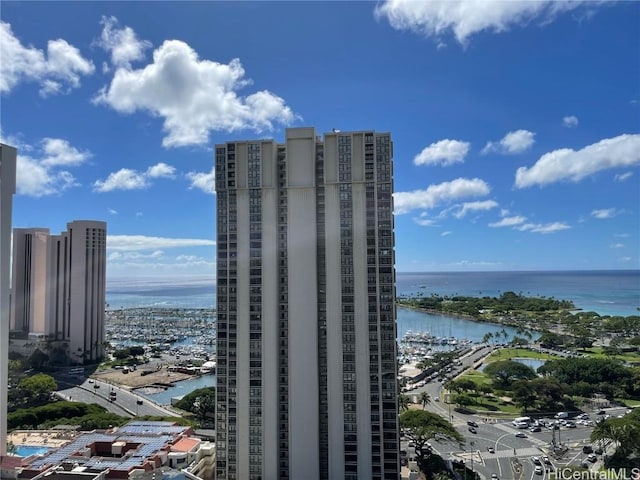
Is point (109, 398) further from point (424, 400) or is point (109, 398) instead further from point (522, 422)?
point (522, 422)

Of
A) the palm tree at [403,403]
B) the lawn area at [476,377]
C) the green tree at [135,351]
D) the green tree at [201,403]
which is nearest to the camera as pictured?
the palm tree at [403,403]

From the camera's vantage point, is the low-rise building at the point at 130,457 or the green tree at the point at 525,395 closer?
the low-rise building at the point at 130,457

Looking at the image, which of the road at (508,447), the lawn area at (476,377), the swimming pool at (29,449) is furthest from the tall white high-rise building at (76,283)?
the lawn area at (476,377)

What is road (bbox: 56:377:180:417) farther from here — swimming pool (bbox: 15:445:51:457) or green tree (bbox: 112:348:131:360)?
swimming pool (bbox: 15:445:51:457)

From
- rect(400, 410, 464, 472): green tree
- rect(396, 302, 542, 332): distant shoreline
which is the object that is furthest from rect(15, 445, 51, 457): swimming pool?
rect(396, 302, 542, 332): distant shoreline

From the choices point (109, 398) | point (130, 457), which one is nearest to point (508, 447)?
point (130, 457)

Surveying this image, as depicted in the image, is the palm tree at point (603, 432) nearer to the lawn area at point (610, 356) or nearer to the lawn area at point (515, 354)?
the lawn area at point (515, 354)

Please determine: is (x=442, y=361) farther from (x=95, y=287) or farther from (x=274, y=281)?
(x=95, y=287)
